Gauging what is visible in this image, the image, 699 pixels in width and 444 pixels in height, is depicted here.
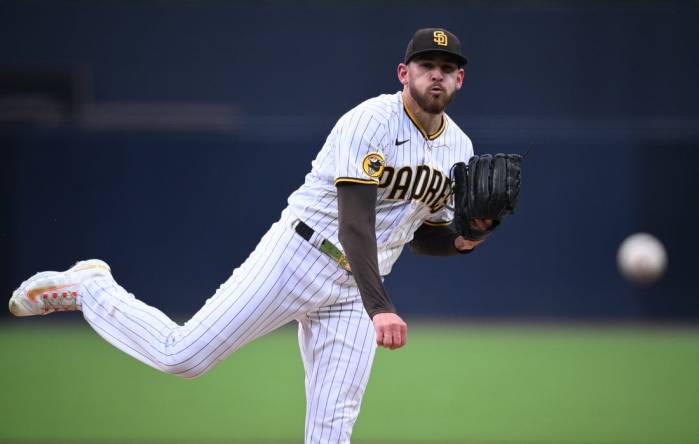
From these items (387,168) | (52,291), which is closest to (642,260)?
(387,168)

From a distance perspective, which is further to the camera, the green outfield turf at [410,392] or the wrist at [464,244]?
the green outfield turf at [410,392]

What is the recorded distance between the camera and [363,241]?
350 cm

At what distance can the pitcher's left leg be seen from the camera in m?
3.85

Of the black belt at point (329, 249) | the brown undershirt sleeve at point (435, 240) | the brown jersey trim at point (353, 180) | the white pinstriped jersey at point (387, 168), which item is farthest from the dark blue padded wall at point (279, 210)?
the brown jersey trim at point (353, 180)

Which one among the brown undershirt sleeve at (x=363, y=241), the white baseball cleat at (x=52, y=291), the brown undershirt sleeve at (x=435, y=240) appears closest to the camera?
the brown undershirt sleeve at (x=363, y=241)

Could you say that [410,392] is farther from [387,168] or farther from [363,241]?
[363,241]

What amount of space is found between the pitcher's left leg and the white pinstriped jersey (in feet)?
0.93

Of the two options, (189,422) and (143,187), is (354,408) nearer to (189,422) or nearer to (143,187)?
(189,422)

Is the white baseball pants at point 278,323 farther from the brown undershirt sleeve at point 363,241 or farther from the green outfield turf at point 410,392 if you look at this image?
the green outfield turf at point 410,392

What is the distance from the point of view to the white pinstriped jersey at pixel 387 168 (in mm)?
3625

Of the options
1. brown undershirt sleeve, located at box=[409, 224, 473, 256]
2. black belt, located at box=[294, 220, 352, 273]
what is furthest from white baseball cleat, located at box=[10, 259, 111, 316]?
brown undershirt sleeve, located at box=[409, 224, 473, 256]

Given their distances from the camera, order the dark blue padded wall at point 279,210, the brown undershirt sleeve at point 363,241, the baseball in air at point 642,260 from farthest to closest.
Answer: the dark blue padded wall at point 279,210
the baseball in air at point 642,260
the brown undershirt sleeve at point 363,241

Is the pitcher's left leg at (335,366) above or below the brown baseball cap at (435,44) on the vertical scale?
below

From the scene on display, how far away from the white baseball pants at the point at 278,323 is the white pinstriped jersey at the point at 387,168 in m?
0.14
